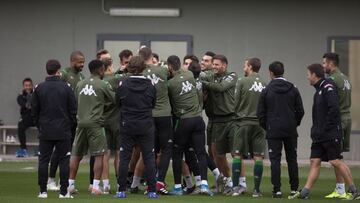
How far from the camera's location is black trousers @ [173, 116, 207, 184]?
16781 millimetres

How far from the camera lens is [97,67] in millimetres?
16641

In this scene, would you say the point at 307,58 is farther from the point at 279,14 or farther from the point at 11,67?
the point at 11,67

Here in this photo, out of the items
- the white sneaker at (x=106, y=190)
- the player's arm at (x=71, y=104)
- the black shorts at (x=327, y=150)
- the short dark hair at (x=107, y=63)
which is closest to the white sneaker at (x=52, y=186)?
the white sneaker at (x=106, y=190)

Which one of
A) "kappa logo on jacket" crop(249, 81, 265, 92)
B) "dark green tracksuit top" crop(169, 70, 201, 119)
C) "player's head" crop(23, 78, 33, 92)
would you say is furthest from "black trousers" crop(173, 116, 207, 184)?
"player's head" crop(23, 78, 33, 92)

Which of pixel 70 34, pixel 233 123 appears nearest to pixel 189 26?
pixel 70 34

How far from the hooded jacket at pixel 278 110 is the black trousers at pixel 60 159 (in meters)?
2.97

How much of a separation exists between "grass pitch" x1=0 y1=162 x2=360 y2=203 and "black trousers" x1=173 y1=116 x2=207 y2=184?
48cm

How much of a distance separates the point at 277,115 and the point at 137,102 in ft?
7.01

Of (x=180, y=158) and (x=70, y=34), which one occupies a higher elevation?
(x=70, y=34)

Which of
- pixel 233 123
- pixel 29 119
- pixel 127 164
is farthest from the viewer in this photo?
pixel 29 119

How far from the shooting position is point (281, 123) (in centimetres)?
1634

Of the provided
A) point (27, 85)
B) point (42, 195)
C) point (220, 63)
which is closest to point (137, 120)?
point (42, 195)

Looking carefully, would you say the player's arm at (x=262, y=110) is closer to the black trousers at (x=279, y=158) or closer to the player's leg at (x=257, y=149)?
the black trousers at (x=279, y=158)

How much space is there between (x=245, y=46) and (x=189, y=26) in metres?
1.43
